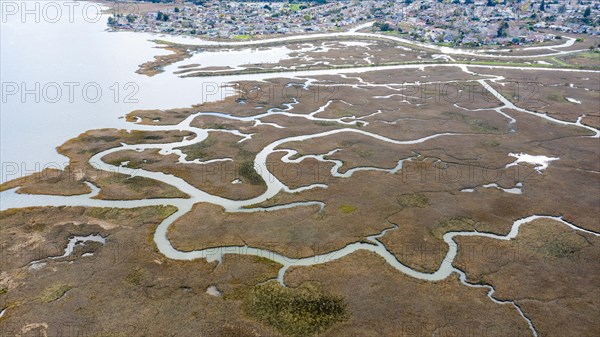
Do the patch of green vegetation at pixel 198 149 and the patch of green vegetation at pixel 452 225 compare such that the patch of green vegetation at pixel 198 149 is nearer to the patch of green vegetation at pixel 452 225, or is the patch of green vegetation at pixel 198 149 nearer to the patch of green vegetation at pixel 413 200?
the patch of green vegetation at pixel 413 200

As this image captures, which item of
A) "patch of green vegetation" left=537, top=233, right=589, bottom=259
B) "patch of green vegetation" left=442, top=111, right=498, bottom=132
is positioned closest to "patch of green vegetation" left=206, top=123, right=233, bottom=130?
"patch of green vegetation" left=442, top=111, right=498, bottom=132

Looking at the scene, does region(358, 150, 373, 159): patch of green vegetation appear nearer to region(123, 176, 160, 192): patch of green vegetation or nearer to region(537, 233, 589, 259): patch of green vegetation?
region(537, 233, 589, 259): patch of green vegetation

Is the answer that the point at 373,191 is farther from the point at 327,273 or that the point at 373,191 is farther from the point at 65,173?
the point at 65,173

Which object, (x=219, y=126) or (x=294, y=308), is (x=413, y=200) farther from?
(x=219, y=126)

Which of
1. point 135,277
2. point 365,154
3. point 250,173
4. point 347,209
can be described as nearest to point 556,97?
point 365,154

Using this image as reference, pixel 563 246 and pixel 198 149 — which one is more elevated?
pixel 198 149
